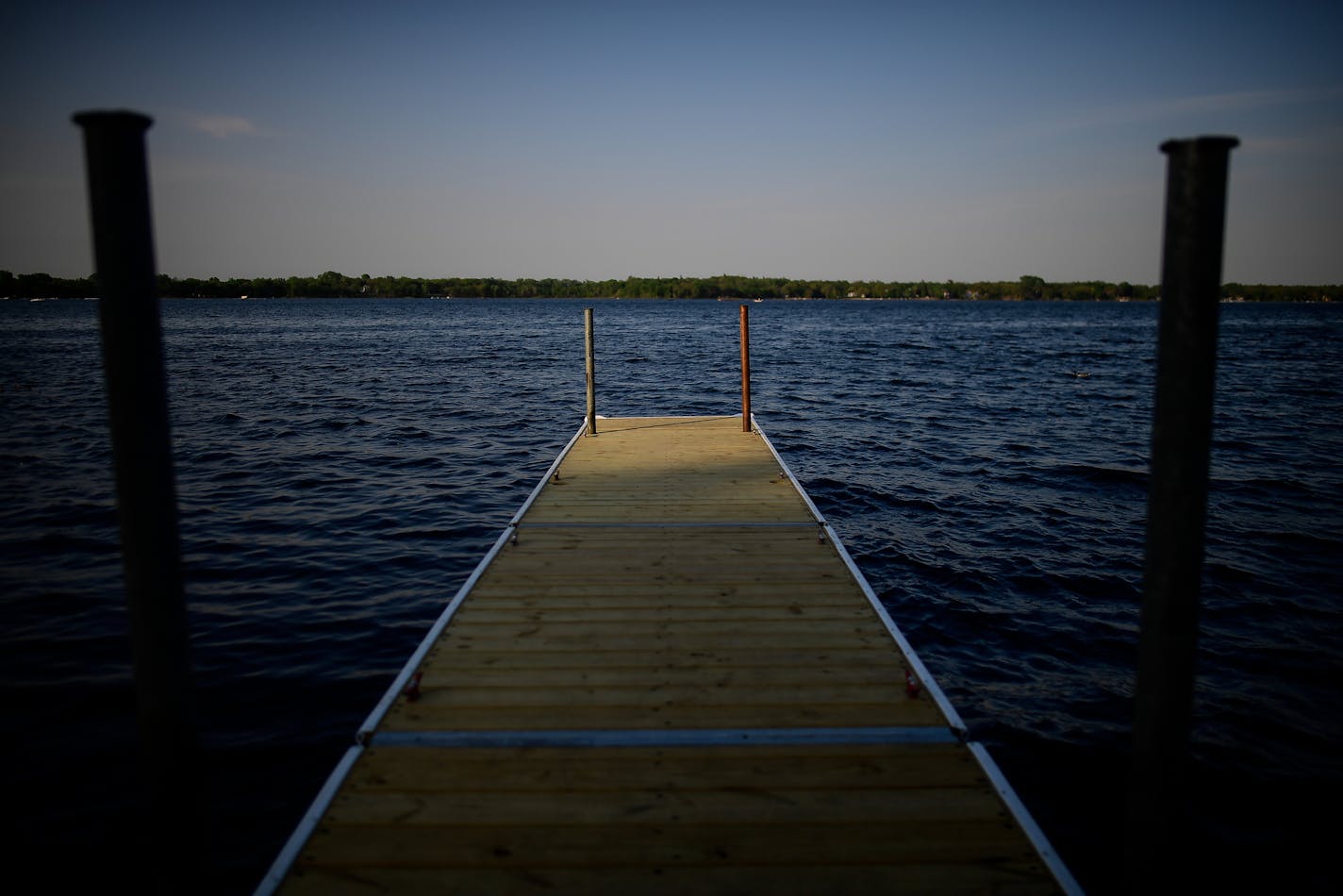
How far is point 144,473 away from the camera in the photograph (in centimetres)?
229

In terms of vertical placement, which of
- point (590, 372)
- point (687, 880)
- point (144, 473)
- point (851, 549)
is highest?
point (144, 473)

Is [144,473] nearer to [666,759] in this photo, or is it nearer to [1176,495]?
[666,759]

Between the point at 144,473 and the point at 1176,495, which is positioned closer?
the point at 144,473

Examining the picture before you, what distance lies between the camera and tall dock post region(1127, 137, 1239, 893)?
2270 millimetres

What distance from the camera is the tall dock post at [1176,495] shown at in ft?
7.45

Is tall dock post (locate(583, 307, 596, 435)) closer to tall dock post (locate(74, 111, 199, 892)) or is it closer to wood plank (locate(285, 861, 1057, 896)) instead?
wood plank (locate(285, 861, 1057, 896))

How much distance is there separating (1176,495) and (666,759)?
2.62 m

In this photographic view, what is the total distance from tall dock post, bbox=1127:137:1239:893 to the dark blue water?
2.85 m

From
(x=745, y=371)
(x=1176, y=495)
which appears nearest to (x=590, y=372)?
(x=745, y=371)

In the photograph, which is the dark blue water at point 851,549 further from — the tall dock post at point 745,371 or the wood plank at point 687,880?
the wood plank at point 687,880

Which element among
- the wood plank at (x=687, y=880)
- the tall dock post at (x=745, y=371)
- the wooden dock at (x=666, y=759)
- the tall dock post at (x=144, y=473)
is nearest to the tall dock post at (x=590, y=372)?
the tall dock post at (x=745, y=371)

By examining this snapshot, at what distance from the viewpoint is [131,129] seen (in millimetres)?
2180

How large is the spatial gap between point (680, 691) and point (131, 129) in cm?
372

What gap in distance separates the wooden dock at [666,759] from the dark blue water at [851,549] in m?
1.86
